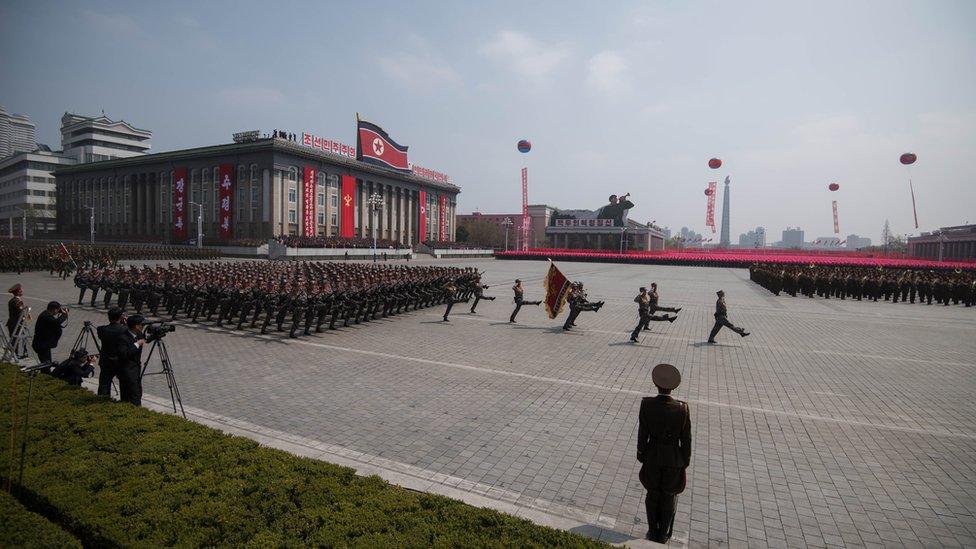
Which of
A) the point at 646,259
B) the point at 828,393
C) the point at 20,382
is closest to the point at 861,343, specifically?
the point at 828,393

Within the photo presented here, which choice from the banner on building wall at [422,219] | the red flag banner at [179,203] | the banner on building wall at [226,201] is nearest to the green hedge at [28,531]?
the banner on building wall at [226,201]

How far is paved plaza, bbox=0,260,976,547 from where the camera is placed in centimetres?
491

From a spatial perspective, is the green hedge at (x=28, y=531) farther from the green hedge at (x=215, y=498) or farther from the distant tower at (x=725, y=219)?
the distant tower at (x=725, y=219)

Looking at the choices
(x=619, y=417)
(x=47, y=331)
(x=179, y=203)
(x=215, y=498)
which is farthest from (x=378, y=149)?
(x=215, y=498)

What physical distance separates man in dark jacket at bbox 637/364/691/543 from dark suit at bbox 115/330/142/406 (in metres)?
5.86

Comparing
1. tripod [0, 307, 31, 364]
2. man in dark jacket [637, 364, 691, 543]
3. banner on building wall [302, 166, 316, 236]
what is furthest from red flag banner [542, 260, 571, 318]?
banner on building wall [302, 166, 316, 236]

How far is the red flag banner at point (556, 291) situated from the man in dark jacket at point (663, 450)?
953cm

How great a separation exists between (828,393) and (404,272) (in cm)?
1376

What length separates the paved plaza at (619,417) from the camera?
4.91 meters

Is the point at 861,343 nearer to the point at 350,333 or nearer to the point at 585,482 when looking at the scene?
the point at 585,482

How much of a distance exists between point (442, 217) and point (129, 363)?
91078 mm

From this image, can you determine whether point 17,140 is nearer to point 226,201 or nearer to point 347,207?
point 226,201

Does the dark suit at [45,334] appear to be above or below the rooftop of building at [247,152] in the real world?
below

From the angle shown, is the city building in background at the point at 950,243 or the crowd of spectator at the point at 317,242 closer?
the crowd of spectator at the point at 317,242
